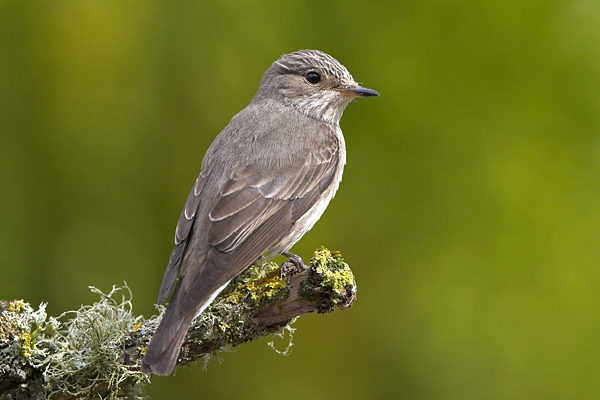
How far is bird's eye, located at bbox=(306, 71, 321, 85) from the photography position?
18.8 ft

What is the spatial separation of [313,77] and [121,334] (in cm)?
243

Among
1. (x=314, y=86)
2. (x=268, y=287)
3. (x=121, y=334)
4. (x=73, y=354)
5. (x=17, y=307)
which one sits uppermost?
(x=314, y=86)

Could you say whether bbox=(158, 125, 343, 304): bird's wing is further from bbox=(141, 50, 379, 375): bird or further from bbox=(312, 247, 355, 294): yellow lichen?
bbox=(312, 247, 355, 294): yellow lichen

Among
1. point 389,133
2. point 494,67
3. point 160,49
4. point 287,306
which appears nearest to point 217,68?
point 160,49

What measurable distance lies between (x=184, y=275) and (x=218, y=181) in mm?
734

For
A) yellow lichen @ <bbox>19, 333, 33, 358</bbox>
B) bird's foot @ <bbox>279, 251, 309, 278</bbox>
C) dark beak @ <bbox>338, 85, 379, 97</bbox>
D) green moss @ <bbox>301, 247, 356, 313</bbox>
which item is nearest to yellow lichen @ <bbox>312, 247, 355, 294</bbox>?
green moss @ <bbox>301, 247, 356, 313</bbox>

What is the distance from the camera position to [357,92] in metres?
5.53

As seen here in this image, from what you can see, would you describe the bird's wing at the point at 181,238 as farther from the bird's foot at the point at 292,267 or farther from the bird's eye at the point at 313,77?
the bird's eye at the point at 313,77

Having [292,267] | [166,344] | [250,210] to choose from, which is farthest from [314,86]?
[166,344]

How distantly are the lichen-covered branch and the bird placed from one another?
0.18 metres

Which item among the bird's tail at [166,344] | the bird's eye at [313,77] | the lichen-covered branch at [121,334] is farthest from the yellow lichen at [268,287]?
the bird's eye at [313,77]

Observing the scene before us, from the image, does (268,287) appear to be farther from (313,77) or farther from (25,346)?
(313,77)

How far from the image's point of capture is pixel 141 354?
417 centimetres

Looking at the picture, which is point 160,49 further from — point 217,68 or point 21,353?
point 21,353
